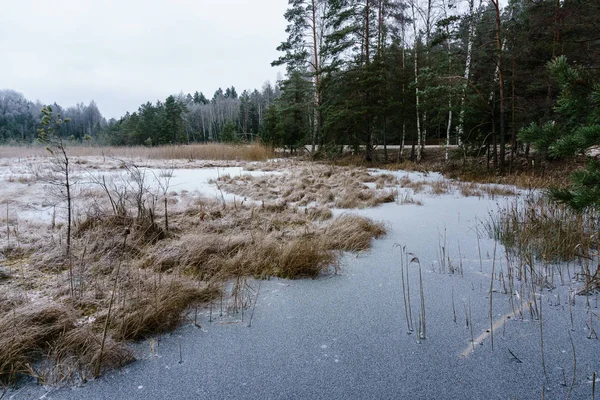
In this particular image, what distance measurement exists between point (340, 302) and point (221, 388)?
0.83 m

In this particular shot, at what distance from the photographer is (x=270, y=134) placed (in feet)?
63.8

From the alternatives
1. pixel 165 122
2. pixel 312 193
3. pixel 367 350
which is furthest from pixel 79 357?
pixel 165 122

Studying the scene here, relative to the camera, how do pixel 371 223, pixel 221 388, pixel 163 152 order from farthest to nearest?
pixel 163 152 → pixel 371 223 → pixel 221 388

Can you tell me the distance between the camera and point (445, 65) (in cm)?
870

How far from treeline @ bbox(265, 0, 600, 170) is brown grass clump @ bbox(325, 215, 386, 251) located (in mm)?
5862

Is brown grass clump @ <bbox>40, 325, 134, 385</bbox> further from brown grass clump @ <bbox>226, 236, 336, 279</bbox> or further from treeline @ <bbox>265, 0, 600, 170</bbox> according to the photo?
treeline @ <bbox>265, 0, 600, 170</bbox>

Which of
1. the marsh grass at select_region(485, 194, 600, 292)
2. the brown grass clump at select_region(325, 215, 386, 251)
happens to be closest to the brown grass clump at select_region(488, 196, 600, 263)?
the marsh grass at select_region(485, 194, 600, 292)

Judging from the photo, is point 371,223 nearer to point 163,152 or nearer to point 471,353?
point 471,353

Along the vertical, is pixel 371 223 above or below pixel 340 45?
below

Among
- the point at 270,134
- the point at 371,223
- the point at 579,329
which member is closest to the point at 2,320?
the point at 579,329

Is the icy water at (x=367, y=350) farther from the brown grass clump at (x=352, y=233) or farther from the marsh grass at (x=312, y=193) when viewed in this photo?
the marsh grass at (x=312, y=193)

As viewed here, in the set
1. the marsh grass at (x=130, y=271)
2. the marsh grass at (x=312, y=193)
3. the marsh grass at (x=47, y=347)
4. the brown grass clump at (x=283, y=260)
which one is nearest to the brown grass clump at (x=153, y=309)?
the marsh grass at (x=130, y=271)

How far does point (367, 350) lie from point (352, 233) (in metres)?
1.57

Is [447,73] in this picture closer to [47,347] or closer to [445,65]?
[445,65]
